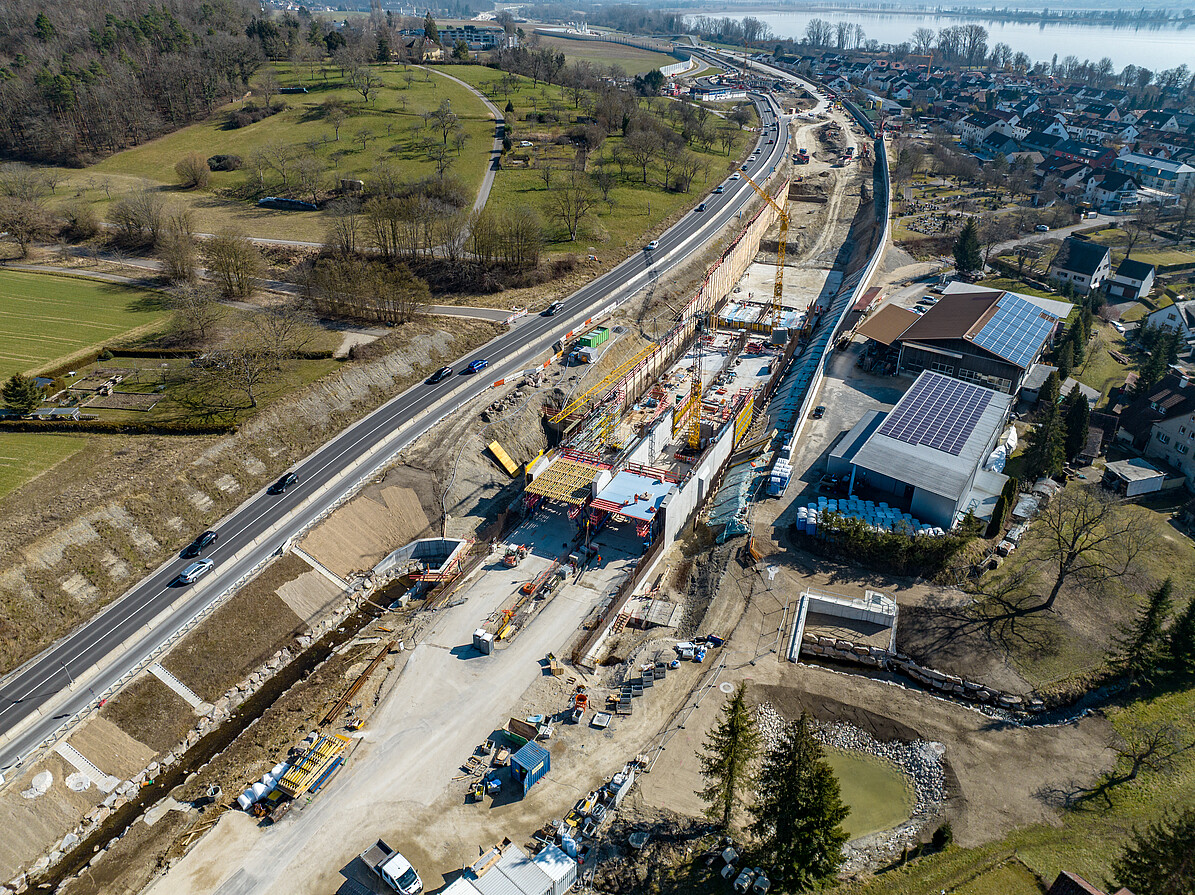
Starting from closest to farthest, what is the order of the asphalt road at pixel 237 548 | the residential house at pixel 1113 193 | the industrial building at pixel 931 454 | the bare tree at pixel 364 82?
1. the asphalt road at pixel 237 548
2. the industrial building at pixel 931 454
3. the residential house at pixel 1113 193
4. the bare tree at pixel 364 82

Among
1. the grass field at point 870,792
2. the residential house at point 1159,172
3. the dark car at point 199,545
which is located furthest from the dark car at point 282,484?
the residential house at point 1159,172

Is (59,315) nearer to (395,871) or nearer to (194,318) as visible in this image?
(194,318)

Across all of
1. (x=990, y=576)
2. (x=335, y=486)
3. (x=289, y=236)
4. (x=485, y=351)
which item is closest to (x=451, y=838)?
(x=335, y=486)

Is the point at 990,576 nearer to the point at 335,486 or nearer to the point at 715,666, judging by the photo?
the point at 715,666

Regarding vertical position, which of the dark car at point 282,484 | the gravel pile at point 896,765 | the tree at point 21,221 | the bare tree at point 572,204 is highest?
the tree at point 21,221

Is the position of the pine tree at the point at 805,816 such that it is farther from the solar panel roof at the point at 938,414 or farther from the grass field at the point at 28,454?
the grass field at the point at 28,454
